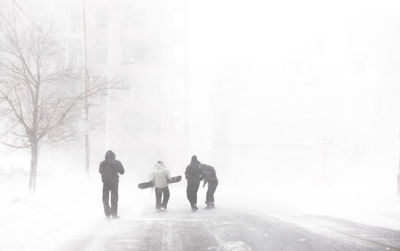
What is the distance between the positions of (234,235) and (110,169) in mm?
5250

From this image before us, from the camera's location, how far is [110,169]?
579 inches

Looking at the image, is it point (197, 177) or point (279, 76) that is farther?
point (279, 76)

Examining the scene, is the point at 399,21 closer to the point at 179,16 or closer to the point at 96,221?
the point at 179,16

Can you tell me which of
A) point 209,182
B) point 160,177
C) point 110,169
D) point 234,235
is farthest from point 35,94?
point 234,235

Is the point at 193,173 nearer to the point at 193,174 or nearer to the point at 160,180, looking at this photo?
the point at 193,174

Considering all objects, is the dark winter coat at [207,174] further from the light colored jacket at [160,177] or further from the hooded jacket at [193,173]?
the light colored jacket at [160,177]

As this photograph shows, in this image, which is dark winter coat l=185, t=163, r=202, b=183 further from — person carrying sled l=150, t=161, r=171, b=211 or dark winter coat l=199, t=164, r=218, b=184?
person carrying sled l=150, t=161, r=171, b=211

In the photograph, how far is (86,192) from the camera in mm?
23188

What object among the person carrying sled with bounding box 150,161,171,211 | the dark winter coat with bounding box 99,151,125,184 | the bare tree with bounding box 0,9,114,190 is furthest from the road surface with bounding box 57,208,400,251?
the bare tree with bounding box 0,9,114,190

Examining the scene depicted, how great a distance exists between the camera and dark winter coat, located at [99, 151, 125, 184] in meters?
14.6

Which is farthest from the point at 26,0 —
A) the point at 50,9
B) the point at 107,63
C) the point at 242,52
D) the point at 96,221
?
the point at 96,221

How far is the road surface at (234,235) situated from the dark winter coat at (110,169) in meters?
1.21

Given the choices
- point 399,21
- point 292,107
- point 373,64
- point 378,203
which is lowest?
point 378,203

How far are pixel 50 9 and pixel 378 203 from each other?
3758cm
